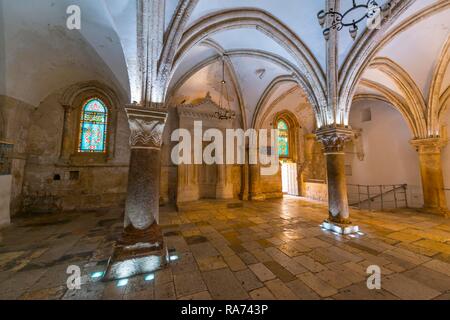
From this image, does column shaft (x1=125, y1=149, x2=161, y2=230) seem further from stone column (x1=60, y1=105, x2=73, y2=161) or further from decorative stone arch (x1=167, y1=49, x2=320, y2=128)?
stone column (x1=60, y1=105, x2=73, y2=161)

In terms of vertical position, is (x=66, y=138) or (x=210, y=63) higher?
(x=210, y=63)

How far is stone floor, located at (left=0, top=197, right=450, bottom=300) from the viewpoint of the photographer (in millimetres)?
2084

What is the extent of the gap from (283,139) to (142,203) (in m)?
8.99

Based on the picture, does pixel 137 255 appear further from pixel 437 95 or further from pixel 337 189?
pixel 437 95

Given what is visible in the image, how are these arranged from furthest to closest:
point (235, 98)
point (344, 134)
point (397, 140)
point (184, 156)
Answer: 1. point (397, 140)
2. point (235, 98)
3. point (184, 156)
4. point (344, 134)

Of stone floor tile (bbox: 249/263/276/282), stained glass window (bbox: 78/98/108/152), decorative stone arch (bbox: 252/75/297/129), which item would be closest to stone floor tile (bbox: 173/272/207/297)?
stone floor tile (bbox: 249/263/276/282)

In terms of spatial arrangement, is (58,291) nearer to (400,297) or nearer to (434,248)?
(400,297)

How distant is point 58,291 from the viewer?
2088 mm

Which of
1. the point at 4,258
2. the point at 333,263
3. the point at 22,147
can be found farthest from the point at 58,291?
the point at 22,147

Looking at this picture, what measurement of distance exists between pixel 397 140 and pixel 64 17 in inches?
539

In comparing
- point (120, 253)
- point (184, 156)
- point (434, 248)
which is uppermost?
point (184, 156)

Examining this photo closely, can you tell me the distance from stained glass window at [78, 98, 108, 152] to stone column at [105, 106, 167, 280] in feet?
16.6

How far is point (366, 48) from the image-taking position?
13.2 feet

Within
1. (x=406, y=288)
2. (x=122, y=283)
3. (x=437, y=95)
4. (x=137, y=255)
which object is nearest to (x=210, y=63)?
(x=137, y=255)
